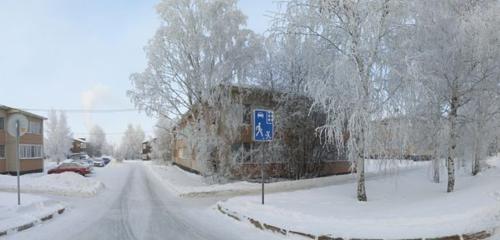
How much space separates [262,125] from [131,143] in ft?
388

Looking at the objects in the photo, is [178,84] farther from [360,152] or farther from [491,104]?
[491,104]

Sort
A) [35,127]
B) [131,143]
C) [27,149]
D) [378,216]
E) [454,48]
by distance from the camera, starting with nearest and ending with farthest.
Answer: [378,216] < [454,48] < [27,149] < [35,127] < [131,143]

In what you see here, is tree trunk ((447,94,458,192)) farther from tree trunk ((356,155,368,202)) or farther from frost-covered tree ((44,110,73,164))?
frost-covered tree ((44,110,73,164))

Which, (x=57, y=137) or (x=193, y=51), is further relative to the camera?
(x=57, y=137)

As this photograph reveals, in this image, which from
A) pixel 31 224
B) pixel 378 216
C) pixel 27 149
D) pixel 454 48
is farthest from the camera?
pixel 27 149

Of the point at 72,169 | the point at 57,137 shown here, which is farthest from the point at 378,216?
the point at 57,137

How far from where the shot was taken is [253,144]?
26.9 meters

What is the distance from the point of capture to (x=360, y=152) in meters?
14.4

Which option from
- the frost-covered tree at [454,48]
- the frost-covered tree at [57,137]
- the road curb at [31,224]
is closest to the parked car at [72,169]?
the road curb at [31,224]

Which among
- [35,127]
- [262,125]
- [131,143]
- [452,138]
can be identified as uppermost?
[262,125]

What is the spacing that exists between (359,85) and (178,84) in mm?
15132

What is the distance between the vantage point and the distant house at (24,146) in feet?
119

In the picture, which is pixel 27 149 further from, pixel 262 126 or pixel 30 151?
pixel 262 126

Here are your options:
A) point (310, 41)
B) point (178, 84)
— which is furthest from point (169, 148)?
point (310, 41)
